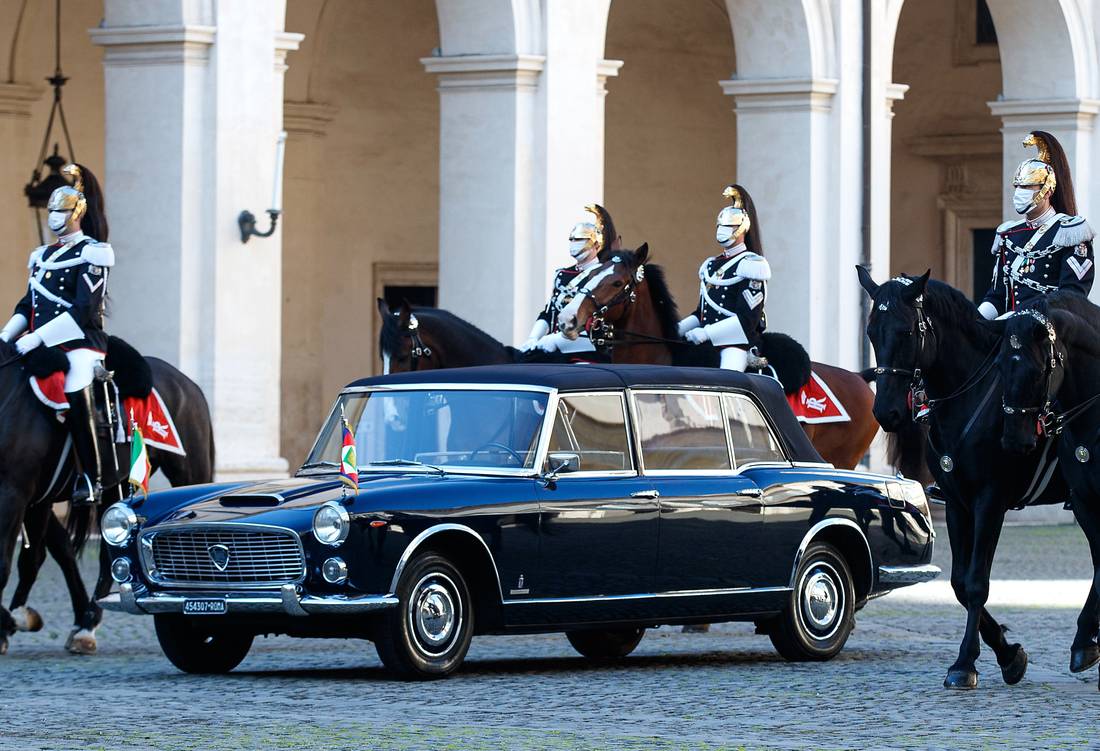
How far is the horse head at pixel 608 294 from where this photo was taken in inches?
538

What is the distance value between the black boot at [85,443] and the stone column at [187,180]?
16.5 ft

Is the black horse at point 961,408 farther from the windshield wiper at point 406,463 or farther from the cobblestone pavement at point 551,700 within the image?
the windshield wiper at point 406,463

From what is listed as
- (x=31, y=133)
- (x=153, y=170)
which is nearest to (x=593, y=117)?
(x=153, y=170)

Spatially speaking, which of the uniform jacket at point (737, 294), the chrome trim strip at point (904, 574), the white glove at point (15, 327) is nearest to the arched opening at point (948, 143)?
the uniform jacket at point (737, 294)

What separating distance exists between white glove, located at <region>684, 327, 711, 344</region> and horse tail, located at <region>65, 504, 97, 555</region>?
3.48 m

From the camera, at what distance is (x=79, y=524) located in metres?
13.2

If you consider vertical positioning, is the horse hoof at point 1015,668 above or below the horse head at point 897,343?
below

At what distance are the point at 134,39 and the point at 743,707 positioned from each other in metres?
9.34

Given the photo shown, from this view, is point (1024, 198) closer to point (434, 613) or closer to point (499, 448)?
point (499, 448)

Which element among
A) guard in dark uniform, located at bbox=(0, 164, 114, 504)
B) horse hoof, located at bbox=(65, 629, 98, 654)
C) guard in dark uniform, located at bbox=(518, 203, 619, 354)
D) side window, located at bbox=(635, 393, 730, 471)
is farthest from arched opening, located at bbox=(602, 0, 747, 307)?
side window, located at bbox=(635, 393, 730, 471)

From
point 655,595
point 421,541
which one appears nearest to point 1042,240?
point 655,595

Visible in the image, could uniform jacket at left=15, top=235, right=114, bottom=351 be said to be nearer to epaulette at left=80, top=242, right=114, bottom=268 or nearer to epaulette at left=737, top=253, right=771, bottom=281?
epaulette at left=80, top=242, right=114, bottom=268

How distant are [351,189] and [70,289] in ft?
51.1

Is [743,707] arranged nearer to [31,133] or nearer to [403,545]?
[403,545]
